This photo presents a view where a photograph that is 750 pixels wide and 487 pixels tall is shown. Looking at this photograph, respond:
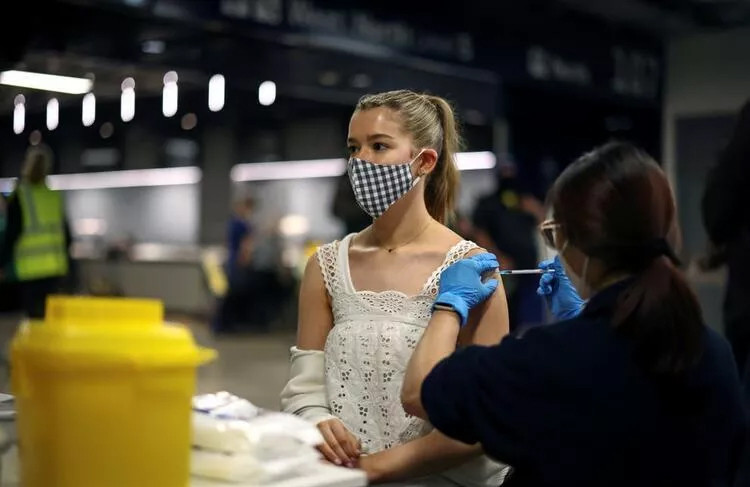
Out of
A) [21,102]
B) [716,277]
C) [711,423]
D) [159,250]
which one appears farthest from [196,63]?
[159,250]

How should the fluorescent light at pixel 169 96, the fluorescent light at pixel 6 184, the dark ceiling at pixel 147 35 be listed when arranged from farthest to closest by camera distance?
the fluorescent light at pixel 6 184 < the fluorescent light at pixel 169 96 < the dark ceiling at pixel 147 35

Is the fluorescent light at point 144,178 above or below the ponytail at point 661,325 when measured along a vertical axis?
above

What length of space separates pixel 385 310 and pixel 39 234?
5.04 m

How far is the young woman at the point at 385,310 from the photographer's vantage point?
191 centimetres

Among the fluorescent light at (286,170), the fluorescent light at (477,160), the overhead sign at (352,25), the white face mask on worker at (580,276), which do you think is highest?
the overhead sign at (352,25)

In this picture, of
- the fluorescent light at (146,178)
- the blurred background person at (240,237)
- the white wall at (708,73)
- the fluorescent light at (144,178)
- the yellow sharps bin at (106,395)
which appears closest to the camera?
the yellow sharps bin at (106,395)

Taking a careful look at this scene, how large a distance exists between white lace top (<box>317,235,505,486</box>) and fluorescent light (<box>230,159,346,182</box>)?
32.3ft

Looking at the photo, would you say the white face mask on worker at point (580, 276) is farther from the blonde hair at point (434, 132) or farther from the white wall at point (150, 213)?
the white wall at point (150, 213)

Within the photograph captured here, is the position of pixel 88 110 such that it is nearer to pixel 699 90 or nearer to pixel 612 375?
pixel 612 375

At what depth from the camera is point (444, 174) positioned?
7.28 ft

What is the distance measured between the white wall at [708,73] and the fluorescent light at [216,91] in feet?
18.2

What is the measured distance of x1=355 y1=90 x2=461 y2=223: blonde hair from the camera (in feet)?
6.82

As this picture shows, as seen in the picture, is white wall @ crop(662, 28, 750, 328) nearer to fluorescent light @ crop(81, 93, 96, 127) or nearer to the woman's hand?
fluorescent light @ crop(81, 93, 96, 127)

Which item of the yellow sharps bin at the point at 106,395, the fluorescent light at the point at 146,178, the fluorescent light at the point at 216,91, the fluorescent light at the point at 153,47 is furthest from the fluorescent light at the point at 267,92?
the yellow sharps bin at the point at 106,395
